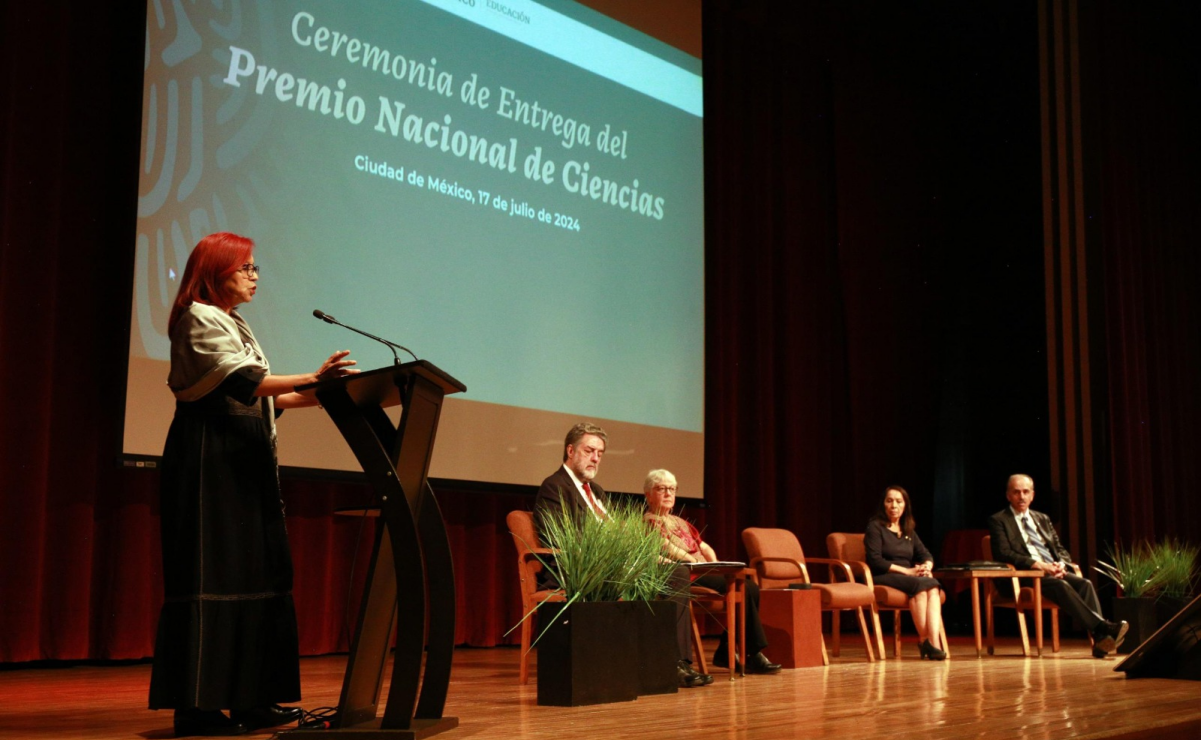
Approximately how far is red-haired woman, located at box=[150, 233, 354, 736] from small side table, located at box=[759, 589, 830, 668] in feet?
9.52

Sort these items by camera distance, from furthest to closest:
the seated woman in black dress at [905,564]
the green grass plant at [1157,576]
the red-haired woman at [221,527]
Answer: the green grass plant at [1157,576]
the seated woman in black dress at [905,564]
the red-haired woman at [221,527]

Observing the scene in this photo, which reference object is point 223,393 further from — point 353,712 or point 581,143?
point 581,143

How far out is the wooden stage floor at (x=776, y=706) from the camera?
9.30 ft

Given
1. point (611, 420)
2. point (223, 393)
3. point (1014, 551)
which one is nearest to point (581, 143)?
point (611, 420)

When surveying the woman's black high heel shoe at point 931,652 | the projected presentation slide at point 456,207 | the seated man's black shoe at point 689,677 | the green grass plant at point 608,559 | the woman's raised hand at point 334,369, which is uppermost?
the projected presentation slide at point 456,207

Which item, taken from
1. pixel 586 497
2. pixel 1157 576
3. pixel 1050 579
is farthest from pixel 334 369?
pixel 1157 576

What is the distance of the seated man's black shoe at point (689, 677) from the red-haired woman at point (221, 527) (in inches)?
70.1

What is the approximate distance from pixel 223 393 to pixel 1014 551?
16.1ft

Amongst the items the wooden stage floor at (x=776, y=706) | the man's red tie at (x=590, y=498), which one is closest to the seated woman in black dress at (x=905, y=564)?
the wooden stage floor at (x=776, y=706)

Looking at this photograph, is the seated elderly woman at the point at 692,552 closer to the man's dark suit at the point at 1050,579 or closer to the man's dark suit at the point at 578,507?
the man's dark suit at the point at 578,507

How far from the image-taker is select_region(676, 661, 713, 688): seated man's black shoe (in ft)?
14.1

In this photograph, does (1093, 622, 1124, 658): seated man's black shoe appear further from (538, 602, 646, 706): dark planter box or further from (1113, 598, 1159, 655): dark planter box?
(538, 602, 646, 706): dark planter box

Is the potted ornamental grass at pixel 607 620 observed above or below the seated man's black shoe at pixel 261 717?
above

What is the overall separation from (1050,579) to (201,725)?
4.94m
